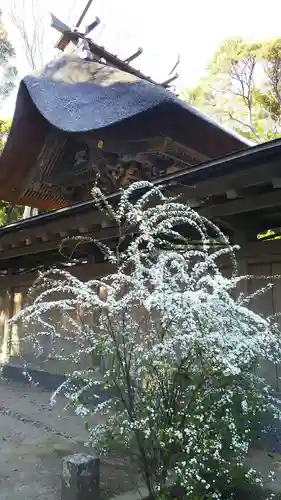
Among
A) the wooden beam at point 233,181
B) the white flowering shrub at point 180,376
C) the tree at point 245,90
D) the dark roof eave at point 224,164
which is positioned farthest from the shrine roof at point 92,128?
the tree at point 245,90

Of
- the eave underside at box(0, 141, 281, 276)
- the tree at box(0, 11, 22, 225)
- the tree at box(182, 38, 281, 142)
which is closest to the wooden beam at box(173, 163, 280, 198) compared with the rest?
the eave underside at box(0, 141, 281, 276)

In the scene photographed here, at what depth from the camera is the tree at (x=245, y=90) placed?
16.3 m

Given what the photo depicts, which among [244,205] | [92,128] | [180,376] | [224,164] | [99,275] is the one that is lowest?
[180,376]

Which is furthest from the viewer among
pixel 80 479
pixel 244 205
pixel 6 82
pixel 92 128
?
pixel 6 82

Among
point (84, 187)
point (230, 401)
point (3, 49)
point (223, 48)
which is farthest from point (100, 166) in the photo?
point (223, 48)

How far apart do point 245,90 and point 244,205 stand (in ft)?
50.2

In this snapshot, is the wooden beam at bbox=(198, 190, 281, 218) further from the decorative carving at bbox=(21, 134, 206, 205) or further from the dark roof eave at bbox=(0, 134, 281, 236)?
the decorative carving at bbox=(21, 134, 206, 205)

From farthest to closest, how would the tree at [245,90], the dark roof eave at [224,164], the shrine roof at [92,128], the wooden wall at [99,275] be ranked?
the tree at [245,90]
the shrine roof at [92,128]
the wooden wall at [99,275]
the dark roof eave at [224,164]

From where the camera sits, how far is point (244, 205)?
3.70 metres

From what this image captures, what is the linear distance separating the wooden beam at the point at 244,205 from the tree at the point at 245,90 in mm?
12662

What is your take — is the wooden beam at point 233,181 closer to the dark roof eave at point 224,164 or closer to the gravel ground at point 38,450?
the dark roof eave at point 224,164

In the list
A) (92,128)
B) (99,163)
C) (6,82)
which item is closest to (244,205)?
(92,128)

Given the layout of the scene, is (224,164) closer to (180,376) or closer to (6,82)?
(180,376)

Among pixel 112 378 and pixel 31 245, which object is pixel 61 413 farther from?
pixel 112 378
